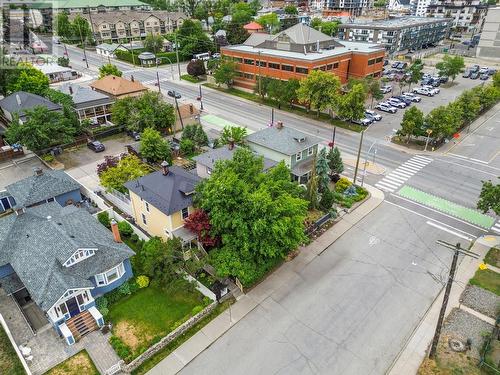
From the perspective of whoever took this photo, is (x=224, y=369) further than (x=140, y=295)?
No

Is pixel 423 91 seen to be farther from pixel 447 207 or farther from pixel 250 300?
pixel 250 300

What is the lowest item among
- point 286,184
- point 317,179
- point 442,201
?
point 442,201

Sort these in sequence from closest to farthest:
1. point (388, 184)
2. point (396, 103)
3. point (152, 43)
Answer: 1. point (388, 184)
2. point (396, 103)
3. point (152, 43)

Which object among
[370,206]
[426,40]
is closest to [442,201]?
[370,206]

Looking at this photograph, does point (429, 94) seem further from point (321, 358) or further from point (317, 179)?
point (321, 358)

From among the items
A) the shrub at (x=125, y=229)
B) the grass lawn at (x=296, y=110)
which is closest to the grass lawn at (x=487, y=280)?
the shrub at (x=125, y=229)

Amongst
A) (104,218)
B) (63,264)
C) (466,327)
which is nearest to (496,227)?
(466,327)

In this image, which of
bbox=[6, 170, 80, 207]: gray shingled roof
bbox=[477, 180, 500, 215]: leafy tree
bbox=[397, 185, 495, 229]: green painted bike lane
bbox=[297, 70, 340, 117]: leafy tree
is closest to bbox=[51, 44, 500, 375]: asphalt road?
bbox=[397, 185, 495, 229]: green painted bike lane
